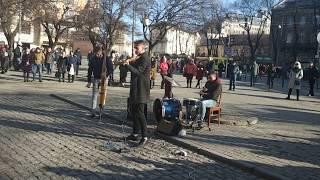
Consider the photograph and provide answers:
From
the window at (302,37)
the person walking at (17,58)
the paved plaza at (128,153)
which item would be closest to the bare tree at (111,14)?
the person walking at (17,58)

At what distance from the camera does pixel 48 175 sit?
756 cm

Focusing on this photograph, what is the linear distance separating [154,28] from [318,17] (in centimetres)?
5187

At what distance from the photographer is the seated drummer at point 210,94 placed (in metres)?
12.5

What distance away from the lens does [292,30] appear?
94562 mm

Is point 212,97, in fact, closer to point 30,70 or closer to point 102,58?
point 102,58

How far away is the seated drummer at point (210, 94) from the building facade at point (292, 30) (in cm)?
7778

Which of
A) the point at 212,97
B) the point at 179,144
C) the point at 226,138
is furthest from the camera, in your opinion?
the point at 212,97

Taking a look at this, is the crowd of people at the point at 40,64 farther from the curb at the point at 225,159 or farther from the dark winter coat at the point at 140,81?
the dark winter coat at the point at 140,81

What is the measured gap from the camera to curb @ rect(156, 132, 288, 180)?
8.15 meters

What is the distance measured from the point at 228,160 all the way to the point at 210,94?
161 inches

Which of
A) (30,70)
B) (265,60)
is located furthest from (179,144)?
(265,60)

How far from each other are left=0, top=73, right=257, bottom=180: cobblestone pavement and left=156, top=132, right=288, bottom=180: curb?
132mm

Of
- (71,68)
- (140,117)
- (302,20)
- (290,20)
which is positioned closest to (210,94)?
(140,117)

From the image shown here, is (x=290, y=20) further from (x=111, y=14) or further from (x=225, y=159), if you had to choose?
(x=225, y=159)
